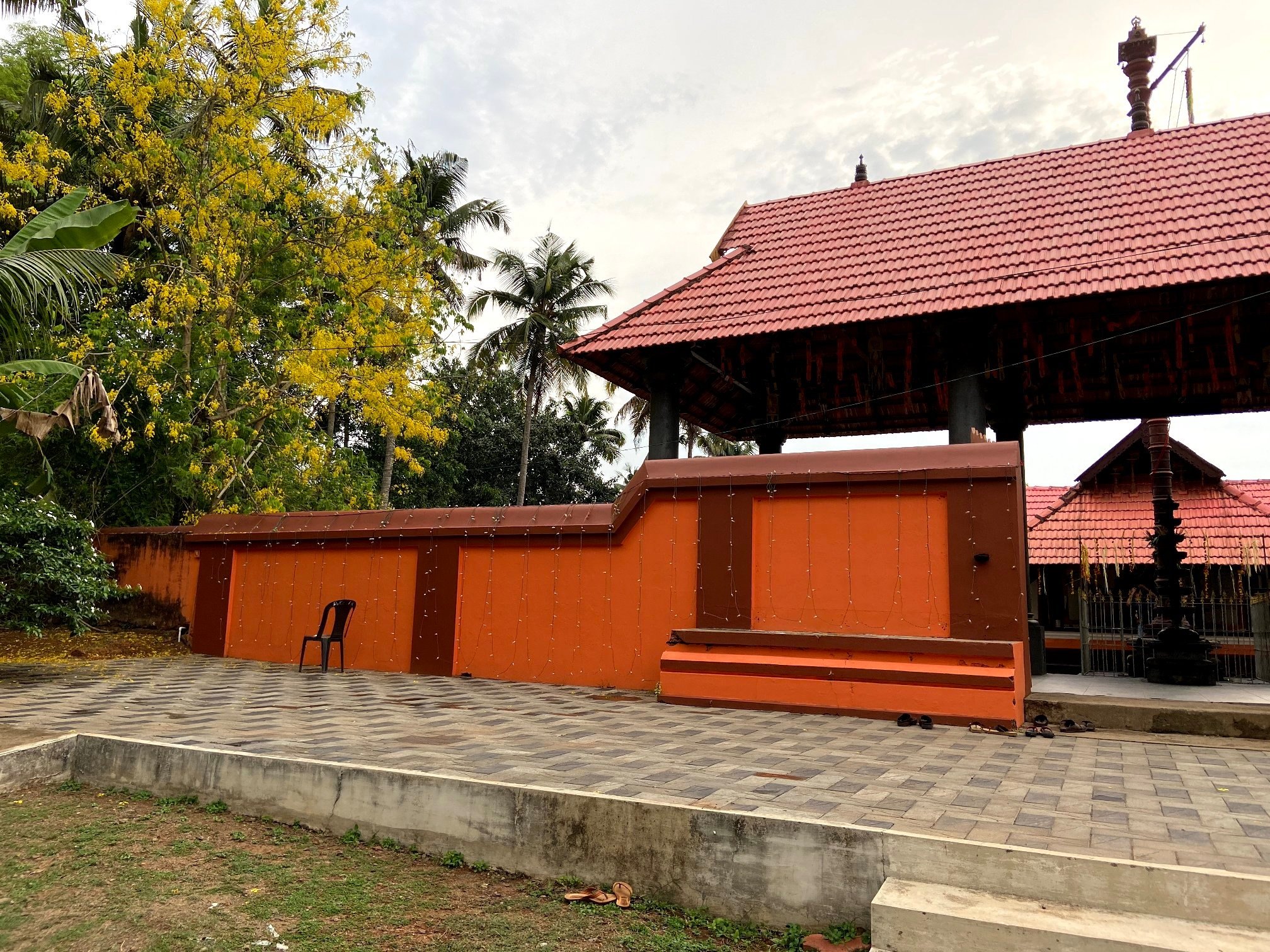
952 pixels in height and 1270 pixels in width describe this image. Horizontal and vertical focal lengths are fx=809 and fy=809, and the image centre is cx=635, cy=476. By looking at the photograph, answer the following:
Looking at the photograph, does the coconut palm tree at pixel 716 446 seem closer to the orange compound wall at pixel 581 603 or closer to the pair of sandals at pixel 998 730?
the orange compound wall at pixel 581 603

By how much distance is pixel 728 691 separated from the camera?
765 centimetres

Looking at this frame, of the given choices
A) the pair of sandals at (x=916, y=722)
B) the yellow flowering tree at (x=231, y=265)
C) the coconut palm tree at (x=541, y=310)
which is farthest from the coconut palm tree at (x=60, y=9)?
the pair of sandals at (x=916, y=722)

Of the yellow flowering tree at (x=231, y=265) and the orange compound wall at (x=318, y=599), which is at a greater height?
the yellow flowering tree at (x=231, y=265)

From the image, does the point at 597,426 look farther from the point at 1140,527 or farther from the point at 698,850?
the point at 698,850

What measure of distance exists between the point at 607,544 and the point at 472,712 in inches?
112

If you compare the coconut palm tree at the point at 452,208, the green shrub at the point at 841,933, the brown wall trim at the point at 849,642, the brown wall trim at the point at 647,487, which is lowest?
the green shrub at the point at 841,933

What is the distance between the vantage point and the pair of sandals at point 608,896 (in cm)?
355

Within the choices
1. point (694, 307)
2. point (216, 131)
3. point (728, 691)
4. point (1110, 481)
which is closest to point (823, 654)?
point (728, 691)

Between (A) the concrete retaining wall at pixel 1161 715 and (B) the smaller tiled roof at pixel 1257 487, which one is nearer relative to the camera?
(A) the concrete retaining wall at pixel 1161 715

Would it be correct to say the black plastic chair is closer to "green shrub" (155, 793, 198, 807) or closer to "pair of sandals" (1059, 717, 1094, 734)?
"green shrub" (155, 793, 198, 807)

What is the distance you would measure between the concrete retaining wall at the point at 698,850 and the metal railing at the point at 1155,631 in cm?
830

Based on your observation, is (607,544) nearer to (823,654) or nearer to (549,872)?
(823,654)

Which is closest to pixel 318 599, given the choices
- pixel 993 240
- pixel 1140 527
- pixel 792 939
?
pixel 792 939

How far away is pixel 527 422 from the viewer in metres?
26.6
